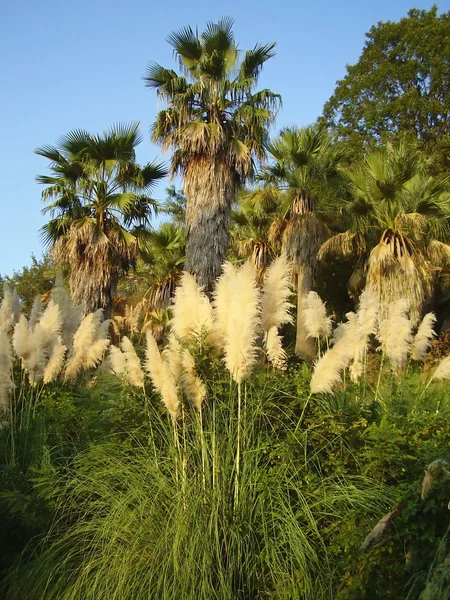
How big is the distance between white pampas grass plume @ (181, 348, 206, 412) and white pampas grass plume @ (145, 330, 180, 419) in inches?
3.4

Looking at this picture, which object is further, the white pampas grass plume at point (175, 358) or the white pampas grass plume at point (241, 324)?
the white pampas grass plume at point (175, 358)

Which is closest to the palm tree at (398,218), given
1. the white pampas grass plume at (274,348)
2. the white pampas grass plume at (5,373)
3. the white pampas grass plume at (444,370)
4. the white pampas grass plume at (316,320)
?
the white pampas grass plume at (444,370)

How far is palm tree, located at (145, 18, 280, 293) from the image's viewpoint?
55.8ft

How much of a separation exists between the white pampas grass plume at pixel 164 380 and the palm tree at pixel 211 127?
11694 millimetres

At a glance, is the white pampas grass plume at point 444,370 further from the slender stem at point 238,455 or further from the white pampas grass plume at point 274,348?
the slender stem at point 238,455

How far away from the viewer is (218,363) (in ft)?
16.5

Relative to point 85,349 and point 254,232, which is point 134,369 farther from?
point 254,232

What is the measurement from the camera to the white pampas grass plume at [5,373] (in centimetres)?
554

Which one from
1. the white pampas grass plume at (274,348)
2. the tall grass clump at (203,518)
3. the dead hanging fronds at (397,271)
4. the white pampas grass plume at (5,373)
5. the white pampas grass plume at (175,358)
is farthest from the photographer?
the dead hanging fronds at (397,271)

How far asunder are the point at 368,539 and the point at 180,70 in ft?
54.2

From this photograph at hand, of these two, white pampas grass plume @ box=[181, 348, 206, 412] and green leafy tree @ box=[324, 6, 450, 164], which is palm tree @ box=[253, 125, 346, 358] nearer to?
green leafy tree @ box=[324, 6, 450, 164]

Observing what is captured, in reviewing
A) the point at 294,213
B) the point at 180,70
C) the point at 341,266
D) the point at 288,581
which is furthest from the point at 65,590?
the point at 341,266

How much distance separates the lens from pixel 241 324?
466 cm

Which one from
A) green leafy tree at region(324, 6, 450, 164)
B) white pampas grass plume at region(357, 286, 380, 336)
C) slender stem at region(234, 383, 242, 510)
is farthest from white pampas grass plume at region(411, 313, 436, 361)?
green leafy tree at region(324, 6, 450, 164)
